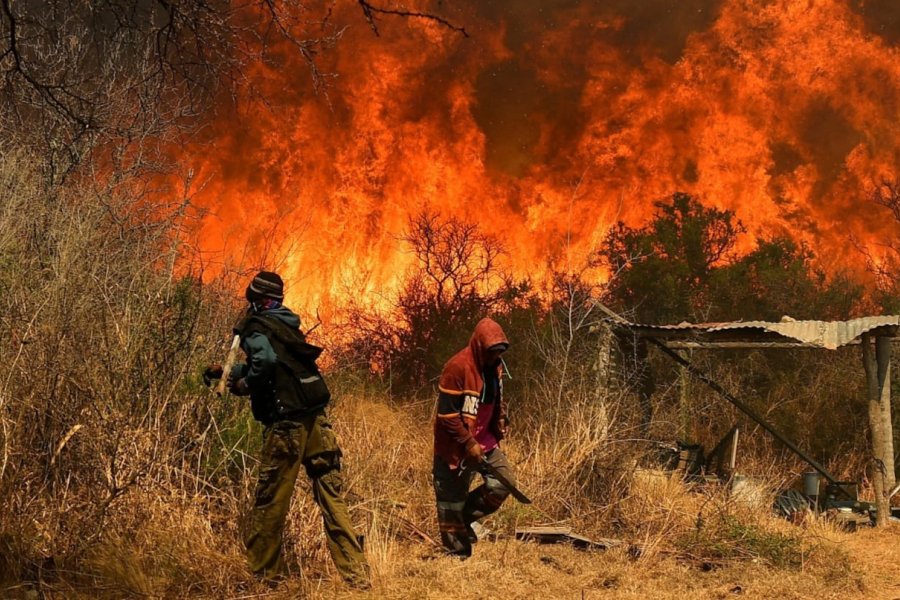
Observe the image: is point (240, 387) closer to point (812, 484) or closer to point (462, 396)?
point (462, 396)

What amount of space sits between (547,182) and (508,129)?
74.6 inches

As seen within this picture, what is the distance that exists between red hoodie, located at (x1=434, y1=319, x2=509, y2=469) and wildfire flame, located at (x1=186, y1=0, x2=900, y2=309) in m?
11.7

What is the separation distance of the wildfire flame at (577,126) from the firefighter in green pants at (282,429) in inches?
503

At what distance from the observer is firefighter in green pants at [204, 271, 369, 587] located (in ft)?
17.4

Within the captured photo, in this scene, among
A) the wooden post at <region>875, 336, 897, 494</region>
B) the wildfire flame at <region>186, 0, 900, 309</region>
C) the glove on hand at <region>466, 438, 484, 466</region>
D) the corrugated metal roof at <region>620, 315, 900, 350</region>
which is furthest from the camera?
the wildfire flame at <region>186, 0, 900, 309</region>

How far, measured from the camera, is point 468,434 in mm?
6500

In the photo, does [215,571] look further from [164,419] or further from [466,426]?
[466,426]

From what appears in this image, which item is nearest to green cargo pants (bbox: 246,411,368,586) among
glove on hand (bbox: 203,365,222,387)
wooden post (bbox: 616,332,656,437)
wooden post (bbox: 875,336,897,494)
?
glove on hand (bbox: 203,365,222,387)

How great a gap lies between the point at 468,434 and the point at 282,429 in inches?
67.5

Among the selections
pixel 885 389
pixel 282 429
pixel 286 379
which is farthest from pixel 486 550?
pixel 885 389

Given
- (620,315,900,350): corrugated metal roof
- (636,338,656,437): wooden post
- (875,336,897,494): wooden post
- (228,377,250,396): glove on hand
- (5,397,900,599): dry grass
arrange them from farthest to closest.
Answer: (636,338,656,437): wooden post < (875,336,897,494): wooden post < (620,315,900,350): corrugated metal roof < (228,377,250,396): glove on hand < (5,397,900,599): dry grass

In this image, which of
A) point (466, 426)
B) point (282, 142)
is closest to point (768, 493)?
point (466, 426)

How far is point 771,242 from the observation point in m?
22.2

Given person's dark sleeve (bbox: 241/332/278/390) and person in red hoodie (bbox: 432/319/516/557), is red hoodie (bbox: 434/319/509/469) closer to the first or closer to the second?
person in red hoodie (bbox: 432/319/516/557)
